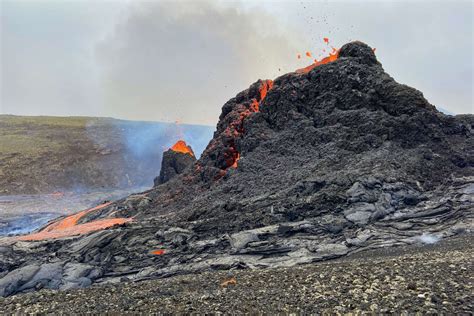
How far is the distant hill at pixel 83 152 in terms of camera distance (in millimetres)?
102500

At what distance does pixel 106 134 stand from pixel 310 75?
115045mm

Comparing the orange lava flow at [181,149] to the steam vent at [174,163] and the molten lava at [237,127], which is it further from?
the molten lava at [237,127]

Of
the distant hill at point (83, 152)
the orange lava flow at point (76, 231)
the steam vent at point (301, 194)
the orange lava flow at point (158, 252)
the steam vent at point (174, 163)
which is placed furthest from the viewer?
the distant hill at point (83, 152)

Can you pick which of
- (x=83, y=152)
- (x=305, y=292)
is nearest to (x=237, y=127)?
(x=305, y=292)

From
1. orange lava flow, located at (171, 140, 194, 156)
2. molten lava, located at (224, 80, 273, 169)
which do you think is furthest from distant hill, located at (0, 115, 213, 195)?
molten lava, located at (224, 80, 273, 169)

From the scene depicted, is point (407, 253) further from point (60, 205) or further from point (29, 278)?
point (60, 205)

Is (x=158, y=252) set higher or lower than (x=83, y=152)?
lower

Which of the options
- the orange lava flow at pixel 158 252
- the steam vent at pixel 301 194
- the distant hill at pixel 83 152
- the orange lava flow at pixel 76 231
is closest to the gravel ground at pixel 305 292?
the steam vent at pixel 301 194

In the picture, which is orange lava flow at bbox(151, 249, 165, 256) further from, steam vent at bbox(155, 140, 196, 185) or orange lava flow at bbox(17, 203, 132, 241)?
steam vent at bbox(155, 140, 196, 185)

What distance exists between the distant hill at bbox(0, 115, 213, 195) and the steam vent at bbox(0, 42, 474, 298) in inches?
2413

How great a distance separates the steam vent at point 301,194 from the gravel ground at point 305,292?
4.91m

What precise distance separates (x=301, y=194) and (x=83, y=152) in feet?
345

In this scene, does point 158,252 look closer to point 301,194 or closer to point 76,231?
point 301,194

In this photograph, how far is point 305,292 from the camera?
15648 mm
